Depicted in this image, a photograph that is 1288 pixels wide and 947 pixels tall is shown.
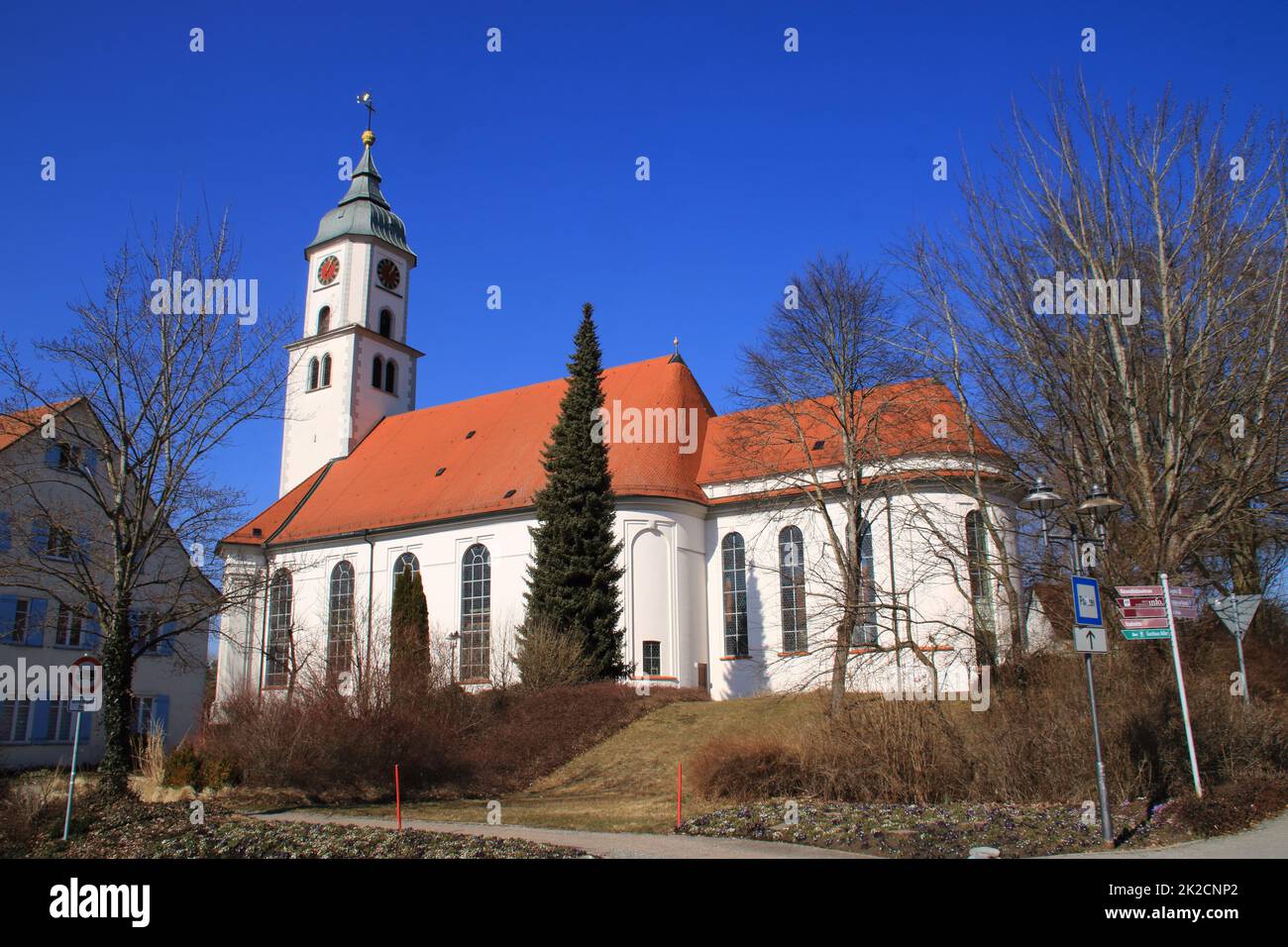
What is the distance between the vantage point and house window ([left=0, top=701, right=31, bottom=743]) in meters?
28.0

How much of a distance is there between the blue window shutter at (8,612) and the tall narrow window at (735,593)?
2168 centimetres

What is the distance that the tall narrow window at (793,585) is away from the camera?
3105cm

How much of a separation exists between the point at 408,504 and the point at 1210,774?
29.0 m

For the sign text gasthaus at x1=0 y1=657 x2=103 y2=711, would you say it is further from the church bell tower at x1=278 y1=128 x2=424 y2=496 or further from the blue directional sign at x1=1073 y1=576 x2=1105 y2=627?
the blue directional sign at x1=1073 y1=576 x2=1105 y2=627

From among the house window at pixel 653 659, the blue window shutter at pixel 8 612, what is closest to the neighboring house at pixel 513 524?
the house window at pixel 653 659

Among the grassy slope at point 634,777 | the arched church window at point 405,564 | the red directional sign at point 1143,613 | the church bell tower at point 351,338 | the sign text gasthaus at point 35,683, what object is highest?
the church bell tower at point 351,338

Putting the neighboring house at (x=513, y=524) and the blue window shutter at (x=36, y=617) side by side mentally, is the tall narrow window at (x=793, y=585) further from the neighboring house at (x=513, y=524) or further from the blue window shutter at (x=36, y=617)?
the blue window shutter at (x=36, y=617)

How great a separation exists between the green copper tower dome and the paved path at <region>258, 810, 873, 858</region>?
34498 mm

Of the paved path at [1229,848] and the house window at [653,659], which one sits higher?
the house window at [653,659]

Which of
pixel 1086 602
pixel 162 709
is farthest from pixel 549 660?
pixel 1086 602

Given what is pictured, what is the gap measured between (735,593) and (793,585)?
214 centimetres

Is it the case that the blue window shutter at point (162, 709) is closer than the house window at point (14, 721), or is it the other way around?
the house window at point (14, 721)

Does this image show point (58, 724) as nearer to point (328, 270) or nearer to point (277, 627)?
point (277, 627)
